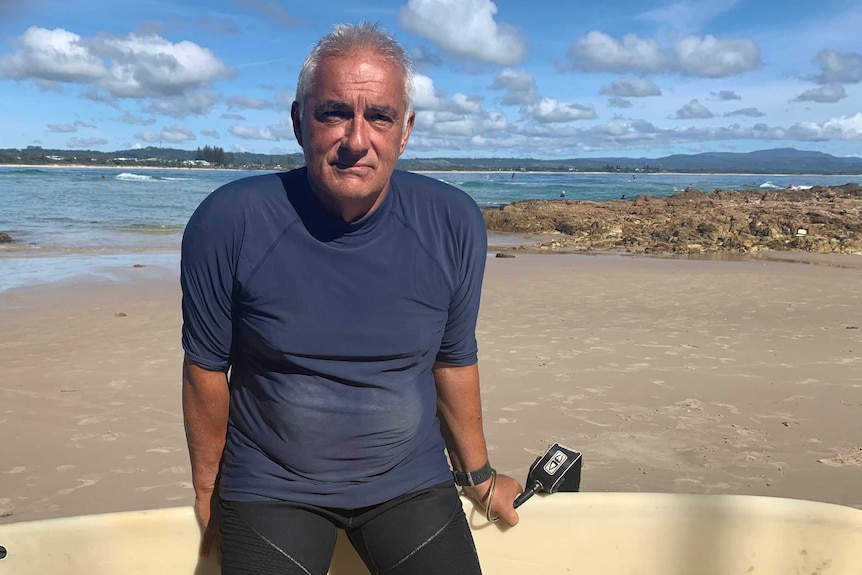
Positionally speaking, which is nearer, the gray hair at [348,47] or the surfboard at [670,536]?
the gray hair at [348,47]

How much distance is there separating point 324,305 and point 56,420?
12.2ft

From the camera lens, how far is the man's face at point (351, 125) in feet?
5.85

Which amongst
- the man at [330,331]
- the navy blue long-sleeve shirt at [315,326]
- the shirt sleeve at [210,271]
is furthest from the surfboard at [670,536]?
the shirt sleeve at [210,271]

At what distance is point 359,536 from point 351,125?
3.45 ft

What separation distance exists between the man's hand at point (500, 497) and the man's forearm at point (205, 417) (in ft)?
2.56

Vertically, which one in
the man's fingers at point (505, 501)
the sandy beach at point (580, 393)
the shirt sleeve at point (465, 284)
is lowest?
the sandy beach at point (580, 393)

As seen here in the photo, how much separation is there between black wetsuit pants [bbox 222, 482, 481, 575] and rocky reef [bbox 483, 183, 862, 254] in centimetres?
1482

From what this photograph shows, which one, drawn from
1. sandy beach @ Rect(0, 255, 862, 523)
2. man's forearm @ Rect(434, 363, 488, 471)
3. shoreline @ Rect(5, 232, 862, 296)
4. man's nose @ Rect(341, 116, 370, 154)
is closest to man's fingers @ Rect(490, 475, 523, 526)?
man's forearm @ Rect(434, 363, 488, 471)

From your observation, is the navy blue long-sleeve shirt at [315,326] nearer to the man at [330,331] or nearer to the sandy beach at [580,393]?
the man at [330,331]

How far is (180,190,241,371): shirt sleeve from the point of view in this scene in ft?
5.88

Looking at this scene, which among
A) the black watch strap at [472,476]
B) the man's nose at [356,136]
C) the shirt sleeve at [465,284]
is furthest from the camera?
the black watch strap at [472,476]

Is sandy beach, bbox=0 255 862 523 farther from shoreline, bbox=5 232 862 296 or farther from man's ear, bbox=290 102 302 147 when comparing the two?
man's ear, bbox=290 102 302 147

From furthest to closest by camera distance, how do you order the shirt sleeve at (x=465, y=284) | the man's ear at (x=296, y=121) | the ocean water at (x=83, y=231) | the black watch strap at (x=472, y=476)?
the ocean water at (x=83, y=231) → the black watch strap at (x=472, y=476) → the shirt sleeve at (x=465, y=284) → the man's ear at (x=296, y=121)

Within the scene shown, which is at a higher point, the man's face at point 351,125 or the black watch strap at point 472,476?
the man's face at point 351,125
